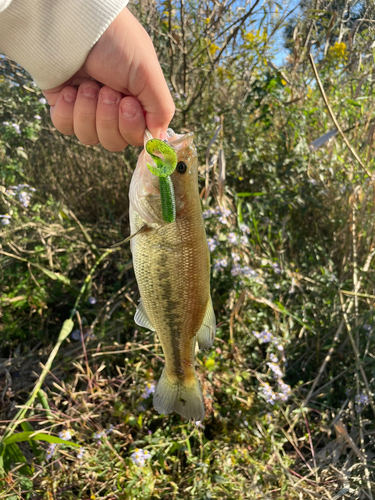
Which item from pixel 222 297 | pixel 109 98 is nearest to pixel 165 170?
pixel 109 98

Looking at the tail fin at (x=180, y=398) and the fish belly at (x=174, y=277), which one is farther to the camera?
the tail fin at (x=180, y=398)

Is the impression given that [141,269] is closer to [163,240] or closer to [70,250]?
[163,240]

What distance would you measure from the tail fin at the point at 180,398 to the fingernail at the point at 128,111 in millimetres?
1069

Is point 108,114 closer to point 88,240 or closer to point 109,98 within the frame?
point 109,98

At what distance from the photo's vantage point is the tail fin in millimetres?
1478

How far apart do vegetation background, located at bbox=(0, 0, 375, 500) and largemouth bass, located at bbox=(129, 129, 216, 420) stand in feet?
3.13

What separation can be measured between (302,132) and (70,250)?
96.7 inches

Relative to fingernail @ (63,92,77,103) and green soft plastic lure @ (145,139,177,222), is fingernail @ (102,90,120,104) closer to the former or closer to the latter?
fingernail @ (63,92,77,103)

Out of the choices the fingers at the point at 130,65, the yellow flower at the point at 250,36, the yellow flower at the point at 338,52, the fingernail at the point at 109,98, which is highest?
the yellow flower at the point at 338,52

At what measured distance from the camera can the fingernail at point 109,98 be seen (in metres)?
1.39

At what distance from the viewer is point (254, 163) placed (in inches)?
144

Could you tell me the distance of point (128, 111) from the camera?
1365 mm

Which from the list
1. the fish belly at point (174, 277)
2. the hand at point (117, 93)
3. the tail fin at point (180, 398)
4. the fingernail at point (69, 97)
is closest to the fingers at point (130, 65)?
the hand at point (117, 93)

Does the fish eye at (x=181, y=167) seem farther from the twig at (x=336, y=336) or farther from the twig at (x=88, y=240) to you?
the twig at (x=336, y=336)
